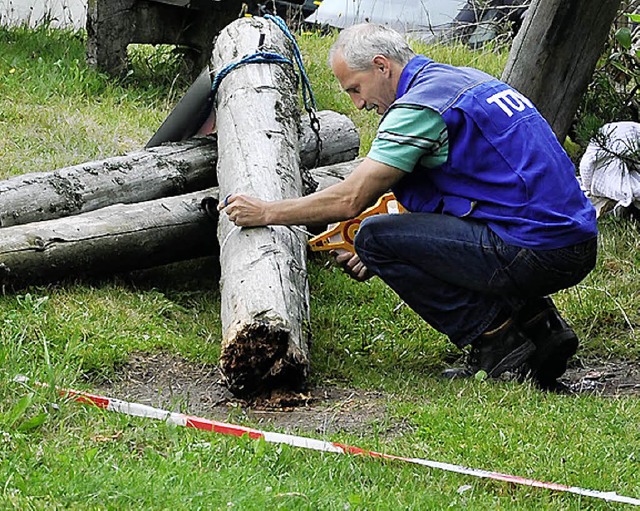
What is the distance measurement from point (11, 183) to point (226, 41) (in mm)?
1911

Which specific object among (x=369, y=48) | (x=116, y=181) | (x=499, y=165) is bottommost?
(x=116, y=181)

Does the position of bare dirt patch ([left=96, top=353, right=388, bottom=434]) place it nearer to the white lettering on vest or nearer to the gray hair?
the white lettering on vest

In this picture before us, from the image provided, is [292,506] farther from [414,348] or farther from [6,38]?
[6,38]

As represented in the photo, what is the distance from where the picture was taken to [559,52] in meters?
7.03

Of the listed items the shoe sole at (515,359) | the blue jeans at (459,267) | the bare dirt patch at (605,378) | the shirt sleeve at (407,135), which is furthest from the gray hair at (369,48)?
the bare dirt patch at (605,378)

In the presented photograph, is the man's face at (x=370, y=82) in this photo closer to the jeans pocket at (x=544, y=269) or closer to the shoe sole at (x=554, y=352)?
the jeans pocket at (x=544, y=269)

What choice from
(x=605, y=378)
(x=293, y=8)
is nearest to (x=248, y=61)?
(x=605, y=378)

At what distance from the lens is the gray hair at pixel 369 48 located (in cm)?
475

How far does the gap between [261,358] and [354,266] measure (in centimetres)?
110

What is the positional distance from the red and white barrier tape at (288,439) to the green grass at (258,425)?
3 centimetres

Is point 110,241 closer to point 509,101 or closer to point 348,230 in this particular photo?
point 348,230

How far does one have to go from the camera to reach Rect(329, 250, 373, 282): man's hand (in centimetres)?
531

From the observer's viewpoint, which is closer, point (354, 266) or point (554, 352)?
point (554, 352)

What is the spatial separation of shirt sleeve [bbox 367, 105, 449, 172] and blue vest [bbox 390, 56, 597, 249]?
0.13 feet
